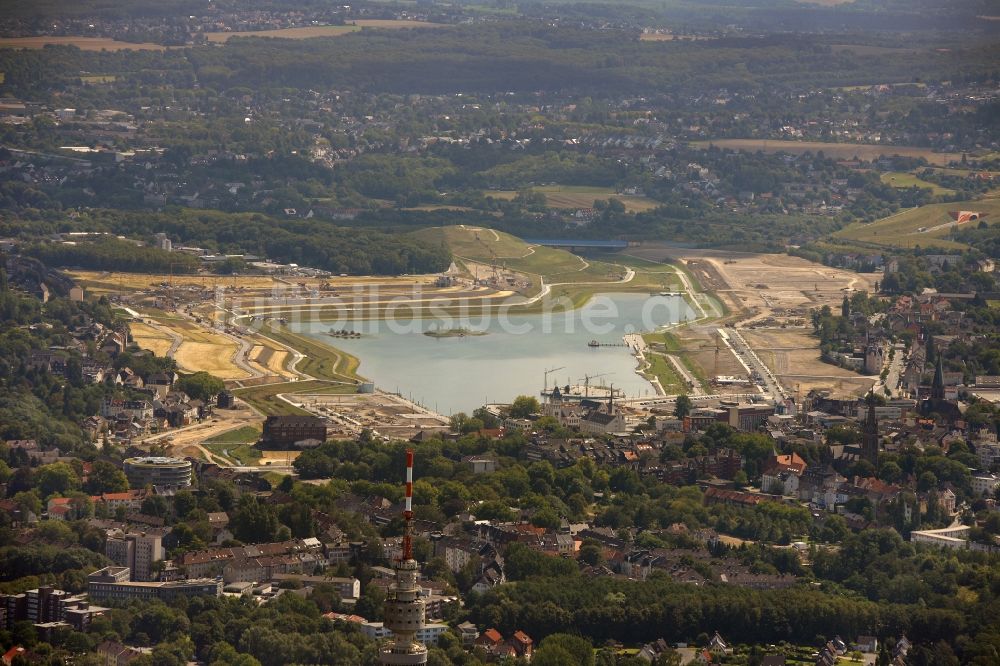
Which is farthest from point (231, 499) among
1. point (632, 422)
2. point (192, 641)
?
point (632, 422)

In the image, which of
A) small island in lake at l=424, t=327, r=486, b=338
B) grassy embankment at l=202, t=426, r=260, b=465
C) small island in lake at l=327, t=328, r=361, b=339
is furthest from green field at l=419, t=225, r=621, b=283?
grassy embankment at l=202, t=426, r=260, b=465

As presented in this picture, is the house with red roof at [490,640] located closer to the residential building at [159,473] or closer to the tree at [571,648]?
the tree at [571,648]

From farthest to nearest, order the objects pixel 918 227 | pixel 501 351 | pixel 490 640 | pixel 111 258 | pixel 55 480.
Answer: pixel 918 227 → pixel 111 258 → pixel 501 351 → pixel 55 480 → pixel 490 640

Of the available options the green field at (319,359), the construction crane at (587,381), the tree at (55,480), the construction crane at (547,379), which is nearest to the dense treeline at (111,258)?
the green field at (319,359)

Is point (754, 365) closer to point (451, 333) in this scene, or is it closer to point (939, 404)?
point (451, 333)

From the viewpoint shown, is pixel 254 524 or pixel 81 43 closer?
pixel 254 524

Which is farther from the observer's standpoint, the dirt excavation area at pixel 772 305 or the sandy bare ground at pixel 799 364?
the dirt excavation area at pixel 772 305

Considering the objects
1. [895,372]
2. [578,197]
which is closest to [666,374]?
[895,372]
